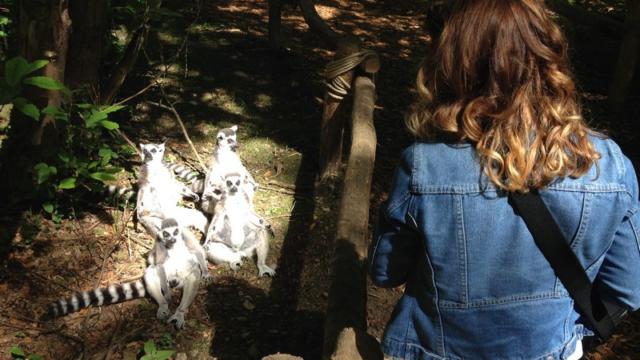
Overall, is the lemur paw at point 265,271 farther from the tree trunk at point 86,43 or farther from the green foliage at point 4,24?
the green foliage at point 4,24

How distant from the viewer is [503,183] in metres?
1.54

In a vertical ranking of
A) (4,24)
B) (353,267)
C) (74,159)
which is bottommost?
(74,159)

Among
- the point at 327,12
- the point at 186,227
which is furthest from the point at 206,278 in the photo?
the point at 327,12

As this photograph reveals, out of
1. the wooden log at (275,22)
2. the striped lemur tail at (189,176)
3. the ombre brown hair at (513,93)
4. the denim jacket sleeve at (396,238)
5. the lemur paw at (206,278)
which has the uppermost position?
the ombre brown hair at (513,93)

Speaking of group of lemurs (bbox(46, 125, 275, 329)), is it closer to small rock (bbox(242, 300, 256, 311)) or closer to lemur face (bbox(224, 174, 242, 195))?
lemur face (bbox(224, 174, 242, 195))

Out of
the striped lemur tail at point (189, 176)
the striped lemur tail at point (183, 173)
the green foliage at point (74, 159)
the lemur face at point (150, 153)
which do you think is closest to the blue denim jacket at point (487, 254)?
the green foliage at point (74, 159)

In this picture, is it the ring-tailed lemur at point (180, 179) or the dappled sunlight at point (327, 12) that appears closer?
the ring-tailed lemur at point (180, 179)

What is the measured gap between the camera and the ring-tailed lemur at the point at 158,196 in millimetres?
4168

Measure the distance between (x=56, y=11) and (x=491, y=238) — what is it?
321 cm

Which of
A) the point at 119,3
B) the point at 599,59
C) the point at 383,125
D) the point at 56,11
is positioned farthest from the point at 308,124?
the point at 599,59

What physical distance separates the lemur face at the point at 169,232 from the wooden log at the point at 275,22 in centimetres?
332

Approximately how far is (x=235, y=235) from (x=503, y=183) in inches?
106

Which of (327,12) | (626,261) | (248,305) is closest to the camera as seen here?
(626,261)

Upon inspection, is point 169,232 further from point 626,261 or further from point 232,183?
point 626,261
